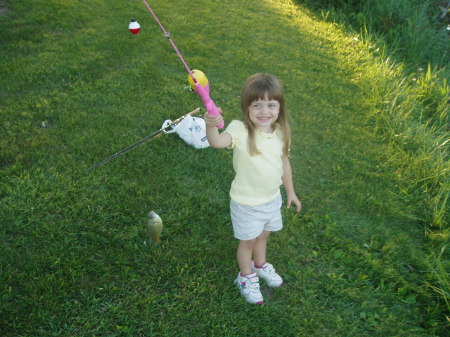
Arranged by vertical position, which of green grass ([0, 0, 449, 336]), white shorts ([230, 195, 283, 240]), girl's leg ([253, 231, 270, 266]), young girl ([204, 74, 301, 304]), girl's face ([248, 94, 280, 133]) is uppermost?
girl's face ([248, 94, 280, 133])

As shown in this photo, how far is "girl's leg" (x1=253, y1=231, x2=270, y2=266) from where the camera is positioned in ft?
8.59

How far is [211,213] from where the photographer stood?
128 inches

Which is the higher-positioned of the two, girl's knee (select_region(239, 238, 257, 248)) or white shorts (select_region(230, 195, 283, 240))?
white shorts (select_region(230, 195, 283, 240))

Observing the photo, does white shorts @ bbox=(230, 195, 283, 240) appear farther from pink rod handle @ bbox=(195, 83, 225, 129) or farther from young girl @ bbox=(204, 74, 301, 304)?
pink rod handle @ bbox=(195, 83, 225, 129)

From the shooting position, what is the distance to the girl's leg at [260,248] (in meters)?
2.62

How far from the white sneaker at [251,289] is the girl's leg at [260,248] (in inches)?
6.0

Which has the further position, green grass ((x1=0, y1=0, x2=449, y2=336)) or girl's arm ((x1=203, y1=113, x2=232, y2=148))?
green grass ((x1=0, y1=0, x2=449, y2=336))

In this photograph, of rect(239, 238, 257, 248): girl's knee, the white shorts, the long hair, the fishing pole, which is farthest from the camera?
the fishing pole

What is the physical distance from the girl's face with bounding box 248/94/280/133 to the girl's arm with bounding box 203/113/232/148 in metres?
0.21

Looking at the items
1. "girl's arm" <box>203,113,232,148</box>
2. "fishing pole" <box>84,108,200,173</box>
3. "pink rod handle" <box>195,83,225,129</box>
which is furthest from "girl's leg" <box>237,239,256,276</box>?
"fishing pole" <box>84,108,200,173</box>

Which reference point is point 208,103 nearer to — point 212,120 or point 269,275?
point 212,120

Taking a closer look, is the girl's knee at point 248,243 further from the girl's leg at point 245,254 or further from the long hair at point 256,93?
the long hair at point 256,93

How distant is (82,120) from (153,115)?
0.76 m

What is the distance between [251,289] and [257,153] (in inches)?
40.4
